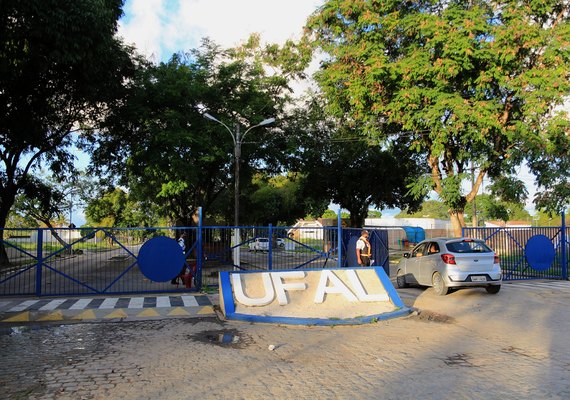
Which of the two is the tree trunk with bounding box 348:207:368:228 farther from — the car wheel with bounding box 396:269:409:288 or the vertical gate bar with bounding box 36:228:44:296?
the vertical gate bar with bounding box 36:228:44:296

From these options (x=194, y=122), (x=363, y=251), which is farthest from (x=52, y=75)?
(x=363, y=251)

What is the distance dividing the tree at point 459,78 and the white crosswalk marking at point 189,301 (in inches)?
482

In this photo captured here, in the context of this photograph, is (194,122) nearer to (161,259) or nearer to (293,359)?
(161,259)

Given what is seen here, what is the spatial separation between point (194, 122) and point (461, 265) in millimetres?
16328

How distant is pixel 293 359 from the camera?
6.60 m

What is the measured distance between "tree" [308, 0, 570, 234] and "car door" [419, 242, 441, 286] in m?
7.40

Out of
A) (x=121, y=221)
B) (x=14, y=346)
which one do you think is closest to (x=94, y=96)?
(x=14, y=346)

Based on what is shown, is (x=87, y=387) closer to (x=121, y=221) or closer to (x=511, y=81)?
(x=511, y=81)

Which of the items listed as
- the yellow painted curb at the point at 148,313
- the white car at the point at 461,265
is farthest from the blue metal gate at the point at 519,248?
the yellow painted curb at the point at 148,313

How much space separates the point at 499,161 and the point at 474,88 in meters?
4.06

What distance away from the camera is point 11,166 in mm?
25016

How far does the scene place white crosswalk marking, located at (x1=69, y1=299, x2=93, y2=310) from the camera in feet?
35.6

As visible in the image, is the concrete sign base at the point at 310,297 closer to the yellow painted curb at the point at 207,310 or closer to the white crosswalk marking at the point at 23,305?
the yellow painted curb at the point at 207,310

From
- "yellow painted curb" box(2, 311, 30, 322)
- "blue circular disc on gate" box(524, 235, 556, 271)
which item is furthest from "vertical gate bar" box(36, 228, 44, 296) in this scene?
"blue circular disc on gate" box(524, 235, 556, 271)
